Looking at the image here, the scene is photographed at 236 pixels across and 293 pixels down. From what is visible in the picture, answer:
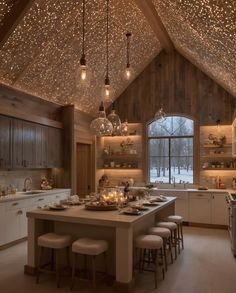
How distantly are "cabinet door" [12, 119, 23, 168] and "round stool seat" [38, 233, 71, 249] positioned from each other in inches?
94.2

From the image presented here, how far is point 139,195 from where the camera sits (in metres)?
5.50

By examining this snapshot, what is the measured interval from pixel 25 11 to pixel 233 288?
15.8 feet

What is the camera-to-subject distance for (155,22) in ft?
21.3

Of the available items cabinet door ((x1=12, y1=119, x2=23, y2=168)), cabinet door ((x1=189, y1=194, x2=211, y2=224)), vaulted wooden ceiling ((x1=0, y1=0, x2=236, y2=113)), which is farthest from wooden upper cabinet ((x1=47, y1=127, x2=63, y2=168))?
cabinet door ((x1=189, y1=194, x2=211, y2=224))

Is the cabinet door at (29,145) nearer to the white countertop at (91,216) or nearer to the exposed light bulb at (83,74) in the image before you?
the white countertop at (91,216)

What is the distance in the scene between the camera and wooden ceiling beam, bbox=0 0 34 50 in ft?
14.3

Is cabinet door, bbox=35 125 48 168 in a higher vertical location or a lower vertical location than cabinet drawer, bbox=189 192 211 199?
higher

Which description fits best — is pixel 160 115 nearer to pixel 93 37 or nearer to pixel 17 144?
pixel 93 37

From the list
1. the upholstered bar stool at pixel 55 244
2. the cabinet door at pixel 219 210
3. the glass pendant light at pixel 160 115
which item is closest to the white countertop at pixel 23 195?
the upholstered bar stool at pixel 55 244

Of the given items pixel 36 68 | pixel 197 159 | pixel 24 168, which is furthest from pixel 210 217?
pixel 36 68

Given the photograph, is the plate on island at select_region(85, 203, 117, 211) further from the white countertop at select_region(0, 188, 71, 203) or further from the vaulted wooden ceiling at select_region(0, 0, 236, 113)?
the vaulted wooden ceiling at select_region(0, 0, 236, 113)

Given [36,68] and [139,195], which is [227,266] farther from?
[36,68]

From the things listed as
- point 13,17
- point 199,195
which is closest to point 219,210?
point 199,195

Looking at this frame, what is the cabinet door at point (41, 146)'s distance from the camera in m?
6.55
